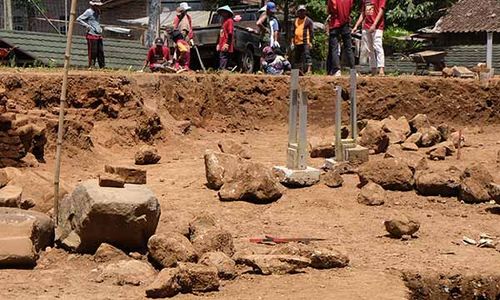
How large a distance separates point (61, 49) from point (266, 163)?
9.12m

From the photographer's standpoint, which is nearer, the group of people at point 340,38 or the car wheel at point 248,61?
the group of people at point 340,38

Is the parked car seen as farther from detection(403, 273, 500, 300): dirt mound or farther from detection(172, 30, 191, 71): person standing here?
detection(403, 273, 500, 300): dirt mound

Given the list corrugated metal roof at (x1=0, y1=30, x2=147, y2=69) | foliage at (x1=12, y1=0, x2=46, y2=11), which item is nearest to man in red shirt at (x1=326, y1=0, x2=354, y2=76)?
corrugated metal roof at (x1=0, y1=30, x2=147, y2=69)

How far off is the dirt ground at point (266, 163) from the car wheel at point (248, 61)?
14.6ft

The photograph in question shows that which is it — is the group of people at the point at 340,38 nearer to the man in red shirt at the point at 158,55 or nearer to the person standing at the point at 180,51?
the person standing at the point at 180,51

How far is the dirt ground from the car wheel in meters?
4.44

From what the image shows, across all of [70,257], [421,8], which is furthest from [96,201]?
[421,8]

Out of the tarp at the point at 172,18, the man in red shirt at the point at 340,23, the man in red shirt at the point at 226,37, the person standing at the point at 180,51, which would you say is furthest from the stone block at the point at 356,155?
the tarp at the point at 172,18

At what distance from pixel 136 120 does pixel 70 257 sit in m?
5.79

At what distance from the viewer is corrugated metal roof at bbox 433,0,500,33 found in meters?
28.3

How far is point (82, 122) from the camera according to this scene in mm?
11625

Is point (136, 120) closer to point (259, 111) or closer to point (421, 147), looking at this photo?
point (259, 111)

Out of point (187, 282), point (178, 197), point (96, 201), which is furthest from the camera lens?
point (178, 197)

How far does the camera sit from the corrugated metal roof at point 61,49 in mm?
17344
